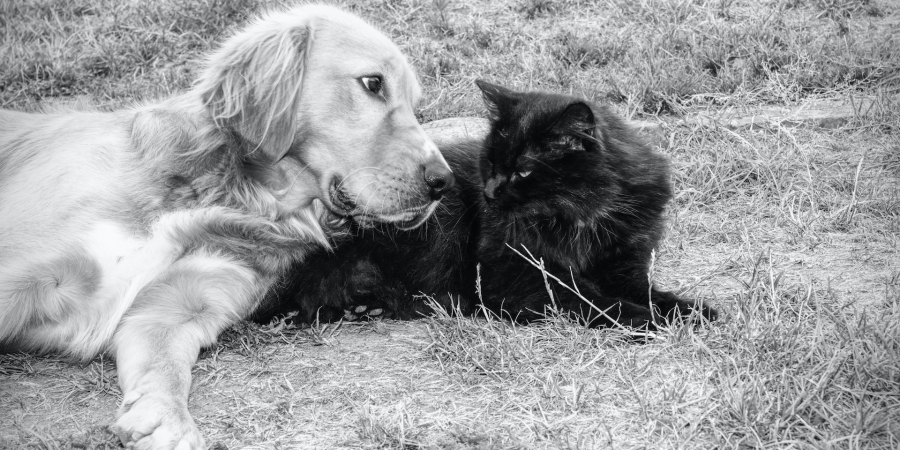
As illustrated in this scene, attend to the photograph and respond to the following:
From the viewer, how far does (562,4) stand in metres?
5.97

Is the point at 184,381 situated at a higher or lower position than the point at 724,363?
lower

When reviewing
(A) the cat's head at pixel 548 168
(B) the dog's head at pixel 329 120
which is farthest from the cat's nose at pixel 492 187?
(B) the dog's head at pixel 329 120

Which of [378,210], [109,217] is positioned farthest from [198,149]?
[378,210]

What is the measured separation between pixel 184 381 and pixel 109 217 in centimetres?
78

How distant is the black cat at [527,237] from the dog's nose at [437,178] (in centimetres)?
27

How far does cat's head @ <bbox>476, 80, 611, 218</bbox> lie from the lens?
323cm

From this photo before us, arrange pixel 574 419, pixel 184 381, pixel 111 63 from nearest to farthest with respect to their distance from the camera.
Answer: pixel 574 419
pixel 184 381
pixel 111 63

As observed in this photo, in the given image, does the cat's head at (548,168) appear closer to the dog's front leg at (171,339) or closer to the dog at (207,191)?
the dog at (207,191)

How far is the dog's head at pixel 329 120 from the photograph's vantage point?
306cm

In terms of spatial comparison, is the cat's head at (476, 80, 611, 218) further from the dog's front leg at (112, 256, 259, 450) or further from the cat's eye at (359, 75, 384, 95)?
the dog's front leg at (112, 256, 259, 450)

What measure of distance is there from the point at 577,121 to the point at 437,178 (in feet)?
2.06

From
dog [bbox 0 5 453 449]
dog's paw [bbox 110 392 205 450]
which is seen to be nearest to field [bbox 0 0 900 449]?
dog's paw [bbox 110 392 205 450]

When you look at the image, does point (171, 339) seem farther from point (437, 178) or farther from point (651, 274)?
point (651, 274)

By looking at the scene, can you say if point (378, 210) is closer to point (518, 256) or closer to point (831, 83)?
point (518, 256)
